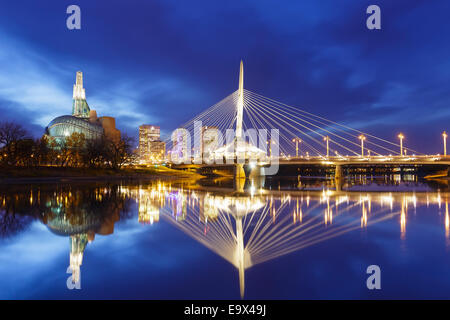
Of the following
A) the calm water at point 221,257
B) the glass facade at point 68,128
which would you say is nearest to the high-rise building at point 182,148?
the glass facade at point 68,128

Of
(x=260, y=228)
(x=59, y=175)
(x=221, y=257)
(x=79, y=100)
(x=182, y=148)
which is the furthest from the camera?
(x=79, y=100)

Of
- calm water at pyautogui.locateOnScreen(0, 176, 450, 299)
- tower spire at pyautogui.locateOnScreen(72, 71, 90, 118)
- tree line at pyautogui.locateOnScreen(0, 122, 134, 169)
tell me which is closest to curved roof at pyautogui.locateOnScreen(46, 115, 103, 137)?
tower spire at pyautogui.locateOnScreen(72, 71, 90, 118)

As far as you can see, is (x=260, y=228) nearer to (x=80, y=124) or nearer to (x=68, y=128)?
(x=68, y=128)

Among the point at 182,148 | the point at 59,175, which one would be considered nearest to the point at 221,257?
the point at 59,175

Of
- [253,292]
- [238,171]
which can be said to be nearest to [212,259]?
[253,292]

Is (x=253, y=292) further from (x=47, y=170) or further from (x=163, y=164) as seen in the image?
(x=163, y=164)
